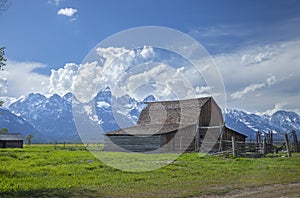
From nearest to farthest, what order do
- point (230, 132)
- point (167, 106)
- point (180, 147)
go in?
point (180, 147)
point (230, 132)
point (167, 106)

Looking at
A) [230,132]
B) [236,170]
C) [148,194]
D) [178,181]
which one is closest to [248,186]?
[178,181]

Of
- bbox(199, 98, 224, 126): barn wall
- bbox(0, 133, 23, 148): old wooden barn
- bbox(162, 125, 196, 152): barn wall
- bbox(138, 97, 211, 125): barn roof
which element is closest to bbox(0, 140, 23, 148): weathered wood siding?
bbox(0, 133, 23, 148): old wooden barn

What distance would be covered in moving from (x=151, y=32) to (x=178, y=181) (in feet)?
40.9

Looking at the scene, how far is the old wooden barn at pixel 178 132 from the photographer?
46781 mm

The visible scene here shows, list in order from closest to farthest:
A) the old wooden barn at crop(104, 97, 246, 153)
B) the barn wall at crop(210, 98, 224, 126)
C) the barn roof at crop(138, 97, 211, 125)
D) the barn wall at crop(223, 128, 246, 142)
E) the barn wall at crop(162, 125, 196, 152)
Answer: the old wooden barn at crop(104, 97, 246, 153) → the barn wall at crop(162, 125, 196, 152) → the barn wall at crop(223, 128, 246, 142) → the barn roof at crop(138, 97, 211, 125) → the barn wall at crop(210, 98, 224, 126)

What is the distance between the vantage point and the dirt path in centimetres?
1264

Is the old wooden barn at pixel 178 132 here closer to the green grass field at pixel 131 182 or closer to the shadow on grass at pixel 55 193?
the green grass field at pixel 131 182

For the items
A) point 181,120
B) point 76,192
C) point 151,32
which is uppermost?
point 151,32

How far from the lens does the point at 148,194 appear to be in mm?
13148

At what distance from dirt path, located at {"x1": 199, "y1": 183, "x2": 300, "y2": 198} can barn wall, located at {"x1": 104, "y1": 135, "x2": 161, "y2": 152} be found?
32108mm

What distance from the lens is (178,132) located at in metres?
47.5

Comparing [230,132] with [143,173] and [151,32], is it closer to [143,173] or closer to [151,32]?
[151,32]

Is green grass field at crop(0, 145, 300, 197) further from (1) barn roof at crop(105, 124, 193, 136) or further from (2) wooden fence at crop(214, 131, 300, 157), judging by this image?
(1) barn roof at crop(105, 124, 193, 136)

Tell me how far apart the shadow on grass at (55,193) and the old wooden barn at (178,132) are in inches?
1230
